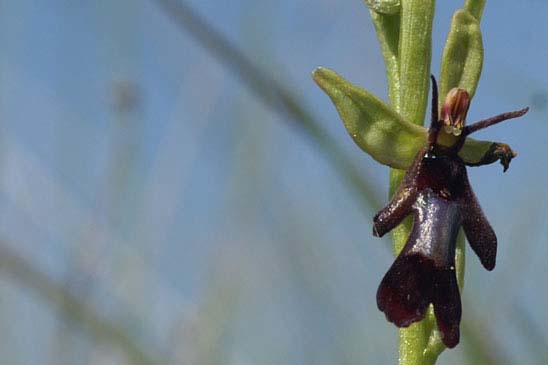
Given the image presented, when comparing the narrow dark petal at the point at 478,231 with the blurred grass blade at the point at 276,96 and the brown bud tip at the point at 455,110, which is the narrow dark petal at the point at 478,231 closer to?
the brown bud tip at the point at 455,110

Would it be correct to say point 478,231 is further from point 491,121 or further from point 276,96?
point 276,96

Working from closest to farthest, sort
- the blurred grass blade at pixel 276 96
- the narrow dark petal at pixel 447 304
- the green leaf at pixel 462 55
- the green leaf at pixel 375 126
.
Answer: the narrow dark petal at pixel 447 304 → the green leaf at pixel 375 126 → the green leaf at pixel 462 55 → the blurred grass blade at pixel 276 96

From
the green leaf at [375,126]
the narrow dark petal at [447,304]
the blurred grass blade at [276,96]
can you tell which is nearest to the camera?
the narrow dark petal at [447,304]

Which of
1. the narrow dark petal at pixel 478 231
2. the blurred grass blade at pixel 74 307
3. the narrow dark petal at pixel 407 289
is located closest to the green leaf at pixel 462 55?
the narrow dark petal at pixel 478 231

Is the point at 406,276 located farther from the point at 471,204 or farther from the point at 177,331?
the point at 177,331

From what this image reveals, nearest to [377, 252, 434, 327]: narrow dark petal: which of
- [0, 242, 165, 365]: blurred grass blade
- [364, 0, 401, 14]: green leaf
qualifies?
→ [364, 0, 401, 14]: green leaf

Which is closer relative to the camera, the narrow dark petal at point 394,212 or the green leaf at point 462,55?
the narrow dark petal at point 394,212

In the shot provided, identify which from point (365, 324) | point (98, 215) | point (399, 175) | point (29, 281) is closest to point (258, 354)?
point (365, 324)

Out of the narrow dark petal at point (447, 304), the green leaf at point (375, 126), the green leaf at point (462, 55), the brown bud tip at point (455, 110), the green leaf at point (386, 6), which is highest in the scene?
the green leaf at point (386, 6)
